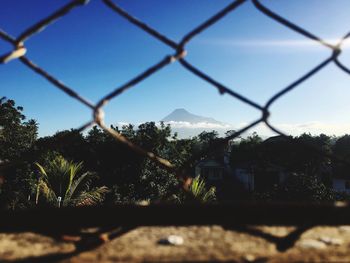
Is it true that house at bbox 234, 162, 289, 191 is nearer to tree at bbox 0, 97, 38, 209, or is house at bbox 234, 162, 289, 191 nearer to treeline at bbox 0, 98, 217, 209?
treeline at bbox 0, 98, 217, 209

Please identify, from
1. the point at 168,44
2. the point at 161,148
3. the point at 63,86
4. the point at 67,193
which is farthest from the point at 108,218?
the point at 161,148

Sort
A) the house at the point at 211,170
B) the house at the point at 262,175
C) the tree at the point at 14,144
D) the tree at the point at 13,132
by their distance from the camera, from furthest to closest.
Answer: the house at the point at 211,170 → the house at the point at 262,175 → the tree at the point at 13,132 → the tree at the point at 14,144

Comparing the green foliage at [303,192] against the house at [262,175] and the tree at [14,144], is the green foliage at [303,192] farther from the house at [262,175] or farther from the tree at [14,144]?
the tree at [14,144]

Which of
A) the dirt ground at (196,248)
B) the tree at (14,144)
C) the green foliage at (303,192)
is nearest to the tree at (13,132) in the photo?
the tree at (14,144)

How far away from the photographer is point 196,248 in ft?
2.31

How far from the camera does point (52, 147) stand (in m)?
0.71

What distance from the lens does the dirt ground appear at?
0.65 metres

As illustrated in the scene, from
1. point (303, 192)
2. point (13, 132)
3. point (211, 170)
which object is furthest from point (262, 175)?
point (13, 132)

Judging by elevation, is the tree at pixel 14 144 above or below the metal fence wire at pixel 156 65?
above

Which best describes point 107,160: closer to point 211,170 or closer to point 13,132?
point 13,132

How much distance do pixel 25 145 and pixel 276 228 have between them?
27.1 meters

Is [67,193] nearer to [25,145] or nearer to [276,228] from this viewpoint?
[276,228]

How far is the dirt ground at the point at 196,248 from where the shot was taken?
2.13 feet

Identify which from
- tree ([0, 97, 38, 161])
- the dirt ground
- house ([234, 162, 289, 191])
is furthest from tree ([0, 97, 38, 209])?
house ([234, 162, 289, 191])
